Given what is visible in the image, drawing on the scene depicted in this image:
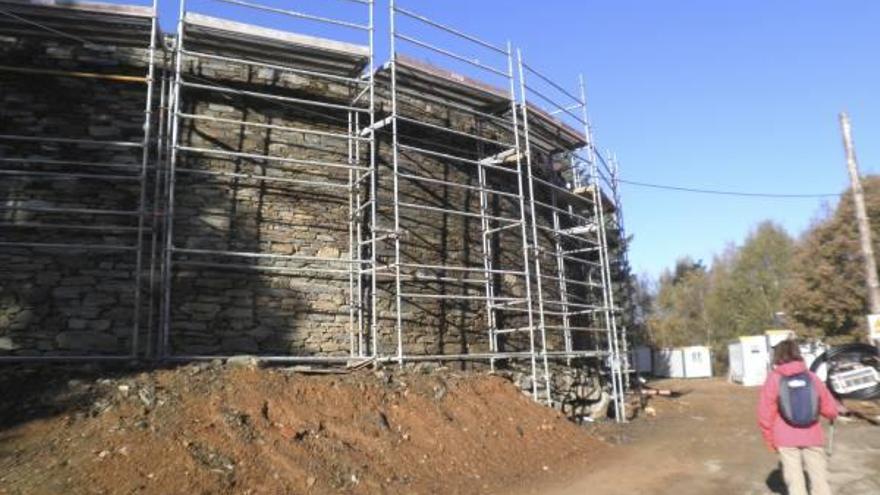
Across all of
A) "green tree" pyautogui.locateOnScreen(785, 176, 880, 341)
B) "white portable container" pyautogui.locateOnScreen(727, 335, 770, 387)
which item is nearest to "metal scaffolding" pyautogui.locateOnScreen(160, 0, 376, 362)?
"green tree" pyautogui.locateOnScreen(785, 176, 880, 341)

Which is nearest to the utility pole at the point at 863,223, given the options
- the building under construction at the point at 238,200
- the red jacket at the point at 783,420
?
the building under construction at the point at 238,200

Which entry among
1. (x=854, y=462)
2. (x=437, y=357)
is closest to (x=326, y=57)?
(x=437, y=357)

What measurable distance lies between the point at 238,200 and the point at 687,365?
90.1ft

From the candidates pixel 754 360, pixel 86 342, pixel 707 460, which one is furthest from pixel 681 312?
pixel 86 342

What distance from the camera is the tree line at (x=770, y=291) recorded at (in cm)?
2045

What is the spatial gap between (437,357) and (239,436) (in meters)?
4.24

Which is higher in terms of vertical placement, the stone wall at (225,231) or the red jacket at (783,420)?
the stone wall at (225,231)

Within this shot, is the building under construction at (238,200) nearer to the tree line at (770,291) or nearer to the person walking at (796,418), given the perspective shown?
the person walking at (796,418)

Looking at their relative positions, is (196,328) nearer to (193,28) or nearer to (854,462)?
(193,28)

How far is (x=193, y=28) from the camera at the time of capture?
959 centimetres

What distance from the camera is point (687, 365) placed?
3262cm

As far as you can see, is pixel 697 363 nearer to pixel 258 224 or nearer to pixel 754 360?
pixel 754 360

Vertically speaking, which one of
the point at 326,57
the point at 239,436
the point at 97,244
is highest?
the point at 326,57

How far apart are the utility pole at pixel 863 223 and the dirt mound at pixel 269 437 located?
7.34 m
